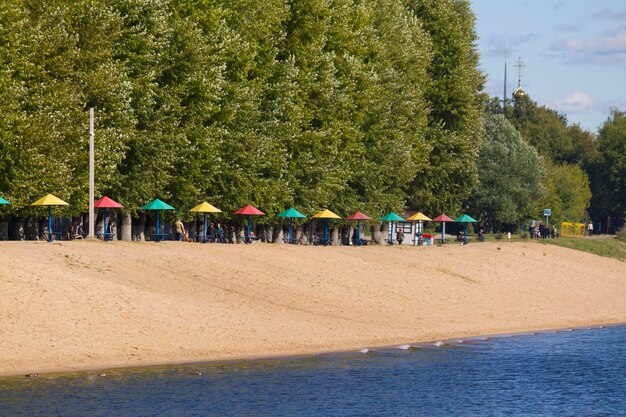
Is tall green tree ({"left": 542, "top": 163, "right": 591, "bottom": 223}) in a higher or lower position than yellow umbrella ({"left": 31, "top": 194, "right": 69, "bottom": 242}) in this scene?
higher

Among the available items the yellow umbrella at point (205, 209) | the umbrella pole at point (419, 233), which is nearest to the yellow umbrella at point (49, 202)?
the yellow umbrella at point (205, 209)

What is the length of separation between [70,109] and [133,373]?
3085cm

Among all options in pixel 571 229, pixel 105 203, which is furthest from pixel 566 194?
pixel 105 203

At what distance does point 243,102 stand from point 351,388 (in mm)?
44466

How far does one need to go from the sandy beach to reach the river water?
2313mm

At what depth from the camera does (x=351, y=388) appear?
1812 inches

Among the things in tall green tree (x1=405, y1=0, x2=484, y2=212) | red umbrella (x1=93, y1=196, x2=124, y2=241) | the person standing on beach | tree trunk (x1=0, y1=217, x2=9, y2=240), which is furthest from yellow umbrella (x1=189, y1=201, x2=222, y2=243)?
tall green tree (x1=405, y1=0, x2=484, y2=212)

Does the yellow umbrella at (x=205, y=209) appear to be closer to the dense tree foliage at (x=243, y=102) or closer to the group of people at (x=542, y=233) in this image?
the dense tree foliage at (x=243, y=102)

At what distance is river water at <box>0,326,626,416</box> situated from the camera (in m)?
41.2

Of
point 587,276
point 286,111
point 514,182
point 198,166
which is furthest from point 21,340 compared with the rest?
point 514,182

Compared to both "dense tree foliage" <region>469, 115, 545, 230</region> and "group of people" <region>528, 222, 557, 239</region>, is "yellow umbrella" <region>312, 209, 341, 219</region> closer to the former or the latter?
"dense tree foliage" <region>469, 115, 545, 230</region>

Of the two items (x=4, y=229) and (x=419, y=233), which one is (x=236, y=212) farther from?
(x=419, y=233)

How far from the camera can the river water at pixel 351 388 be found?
4122cm

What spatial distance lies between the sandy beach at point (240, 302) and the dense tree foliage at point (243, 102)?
6.94 meters
